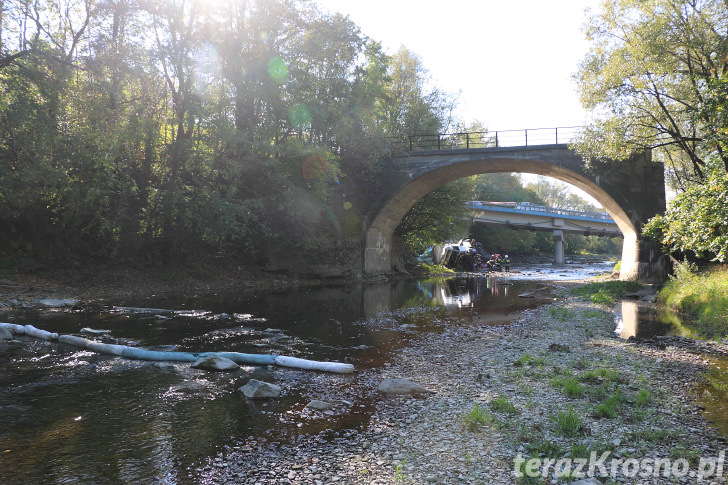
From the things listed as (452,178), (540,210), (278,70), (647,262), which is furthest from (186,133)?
A: (540,210)

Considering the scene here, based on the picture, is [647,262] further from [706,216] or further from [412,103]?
[412,103]

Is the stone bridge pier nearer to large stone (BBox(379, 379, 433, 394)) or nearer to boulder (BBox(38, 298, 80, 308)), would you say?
boulder (BBox(38, 298, 80, 308))

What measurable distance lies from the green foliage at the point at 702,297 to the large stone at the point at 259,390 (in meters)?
10.1

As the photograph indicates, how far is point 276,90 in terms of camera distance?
914 inches

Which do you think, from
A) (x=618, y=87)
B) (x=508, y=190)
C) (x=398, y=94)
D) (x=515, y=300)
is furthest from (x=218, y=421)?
(x=508, y=190)

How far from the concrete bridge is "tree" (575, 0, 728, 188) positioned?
10.4ft

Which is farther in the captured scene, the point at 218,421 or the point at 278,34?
the point at 278,34

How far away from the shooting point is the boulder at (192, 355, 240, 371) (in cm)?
734

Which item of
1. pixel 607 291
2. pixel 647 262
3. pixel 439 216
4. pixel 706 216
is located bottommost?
pixel 607 291

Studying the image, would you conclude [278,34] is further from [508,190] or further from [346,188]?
[508,190]

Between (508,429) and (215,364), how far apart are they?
16.0 ft

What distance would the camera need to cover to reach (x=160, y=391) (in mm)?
6234

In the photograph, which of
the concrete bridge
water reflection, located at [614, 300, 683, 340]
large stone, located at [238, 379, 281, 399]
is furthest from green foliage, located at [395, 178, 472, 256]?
large stone, located at [238, 379, 281, 399]

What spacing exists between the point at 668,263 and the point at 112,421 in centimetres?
2663
